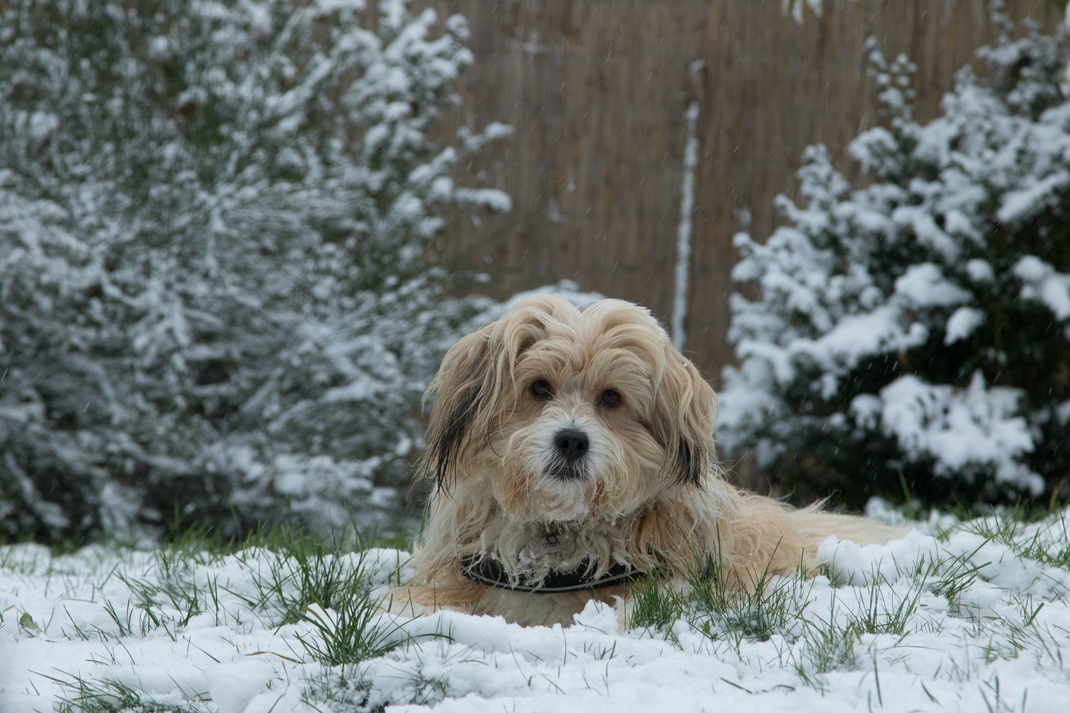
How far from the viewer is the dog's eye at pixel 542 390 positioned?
10.6ft

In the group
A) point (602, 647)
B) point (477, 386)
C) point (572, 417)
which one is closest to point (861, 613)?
point (602, 647)

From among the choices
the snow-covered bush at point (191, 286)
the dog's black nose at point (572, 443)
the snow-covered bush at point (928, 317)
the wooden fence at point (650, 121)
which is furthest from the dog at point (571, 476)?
the wooden fence at point (650, 121)

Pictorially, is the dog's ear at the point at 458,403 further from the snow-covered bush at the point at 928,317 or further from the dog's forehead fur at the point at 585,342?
the snow-covered bush at the point at 928,317

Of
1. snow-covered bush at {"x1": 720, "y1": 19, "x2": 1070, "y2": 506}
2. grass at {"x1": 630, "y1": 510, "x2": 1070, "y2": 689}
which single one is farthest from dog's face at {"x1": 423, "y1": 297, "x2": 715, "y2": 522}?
snow-covered bush at {"x1": 720, "y1": 19, "x2": 1070, "y2": 506}

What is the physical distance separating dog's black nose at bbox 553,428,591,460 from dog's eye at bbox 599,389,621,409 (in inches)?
7.9

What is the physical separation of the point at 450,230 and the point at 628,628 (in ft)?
15.2

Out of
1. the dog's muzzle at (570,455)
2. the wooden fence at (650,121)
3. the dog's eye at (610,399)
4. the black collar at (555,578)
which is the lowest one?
the black collar at (555,578)

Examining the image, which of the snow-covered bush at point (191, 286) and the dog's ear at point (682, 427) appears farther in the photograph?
the snow-covered bush at point (191, 286)

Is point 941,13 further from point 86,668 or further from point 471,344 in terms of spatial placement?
point 86,668

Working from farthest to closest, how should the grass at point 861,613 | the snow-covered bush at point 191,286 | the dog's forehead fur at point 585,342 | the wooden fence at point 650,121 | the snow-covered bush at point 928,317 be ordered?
the wooden fence at point 650,121 → the snow-covered bush at point 928,317 → the snow-covered bush at point 191,286 → the dog's forehead fur at point 585,342 → the grass at point 861,613

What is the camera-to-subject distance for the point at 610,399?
3.22 meters

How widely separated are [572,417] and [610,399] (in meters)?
0.17

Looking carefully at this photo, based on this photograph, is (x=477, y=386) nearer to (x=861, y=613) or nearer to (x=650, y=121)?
(x=861, y=613)

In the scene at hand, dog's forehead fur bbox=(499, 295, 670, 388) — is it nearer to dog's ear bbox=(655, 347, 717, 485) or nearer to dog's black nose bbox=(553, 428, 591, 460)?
dog's ear bbox=(655, 347, 717, 485)
